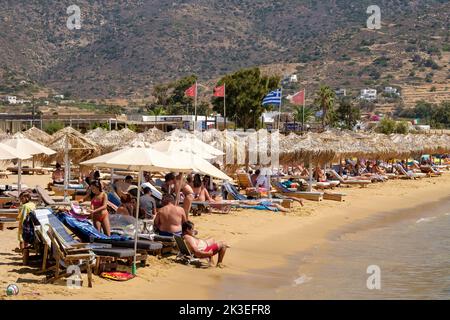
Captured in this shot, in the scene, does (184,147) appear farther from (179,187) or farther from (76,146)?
(76,146)

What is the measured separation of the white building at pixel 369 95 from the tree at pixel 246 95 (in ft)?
175

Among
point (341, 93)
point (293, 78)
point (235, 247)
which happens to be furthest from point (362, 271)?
point (293, 78)

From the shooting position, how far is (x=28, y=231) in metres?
11.1

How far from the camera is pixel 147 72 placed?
122m

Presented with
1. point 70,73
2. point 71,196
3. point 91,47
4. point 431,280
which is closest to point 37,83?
point 70,73

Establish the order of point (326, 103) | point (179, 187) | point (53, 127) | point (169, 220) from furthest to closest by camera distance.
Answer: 1. point (326, 103)
2. point (53, 127)
3. point (179, 187)
4. point (169, 220)

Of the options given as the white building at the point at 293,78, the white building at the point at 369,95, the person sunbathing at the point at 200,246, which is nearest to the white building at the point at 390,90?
the white building at the point at 369,95

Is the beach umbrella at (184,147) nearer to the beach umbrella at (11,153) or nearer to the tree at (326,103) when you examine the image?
the beach umbrella at (11,153)

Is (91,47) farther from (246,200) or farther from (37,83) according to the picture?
(246,200)

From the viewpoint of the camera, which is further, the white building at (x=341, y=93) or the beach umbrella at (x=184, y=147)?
the white building at (x=341, y=93)

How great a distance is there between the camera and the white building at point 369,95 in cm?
11336

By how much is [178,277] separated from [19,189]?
7.74 m

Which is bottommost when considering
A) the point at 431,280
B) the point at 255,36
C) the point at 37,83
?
the point at 431,280

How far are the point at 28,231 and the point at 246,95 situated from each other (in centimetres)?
5023
